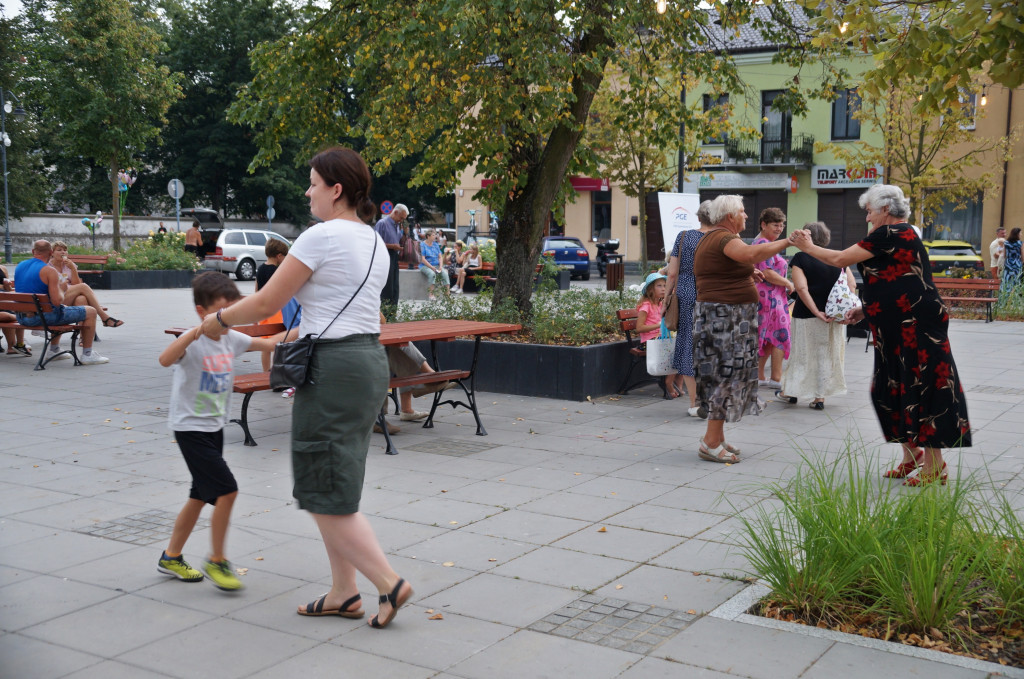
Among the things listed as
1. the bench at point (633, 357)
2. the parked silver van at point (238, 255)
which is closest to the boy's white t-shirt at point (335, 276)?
the bench at point (633, 357)

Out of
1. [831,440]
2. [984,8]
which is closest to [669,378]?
[831,440]

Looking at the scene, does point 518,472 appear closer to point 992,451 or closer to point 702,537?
point 702,537

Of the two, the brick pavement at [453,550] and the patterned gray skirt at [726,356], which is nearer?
the brick pavement at [453,550]

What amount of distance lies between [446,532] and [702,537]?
1327mm

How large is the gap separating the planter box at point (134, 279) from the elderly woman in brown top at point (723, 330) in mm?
21517

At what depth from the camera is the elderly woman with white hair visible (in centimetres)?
612

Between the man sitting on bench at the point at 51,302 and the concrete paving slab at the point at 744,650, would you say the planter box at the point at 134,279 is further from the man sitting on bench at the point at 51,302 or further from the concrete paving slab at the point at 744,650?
the concrete paving slab at the point at 744,650

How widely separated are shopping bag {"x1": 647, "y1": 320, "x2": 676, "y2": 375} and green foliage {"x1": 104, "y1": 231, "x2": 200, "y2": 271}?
2031cm

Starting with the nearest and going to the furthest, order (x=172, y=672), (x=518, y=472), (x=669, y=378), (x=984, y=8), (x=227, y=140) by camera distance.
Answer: (x=172, y=672), (x=984, y=8), (x=518, y=472), (x=669, y=378), (x=227, y=140)

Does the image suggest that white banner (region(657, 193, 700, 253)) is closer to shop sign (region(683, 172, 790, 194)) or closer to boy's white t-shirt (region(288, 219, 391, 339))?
boy's white t-shirt (region(288, 219, 391, 339))

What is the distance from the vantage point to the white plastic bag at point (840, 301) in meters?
9.26

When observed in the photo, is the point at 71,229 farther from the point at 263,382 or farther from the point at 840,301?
the point at 840,301

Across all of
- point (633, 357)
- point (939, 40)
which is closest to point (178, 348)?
point (939, 40)

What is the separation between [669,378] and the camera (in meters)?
10.0
